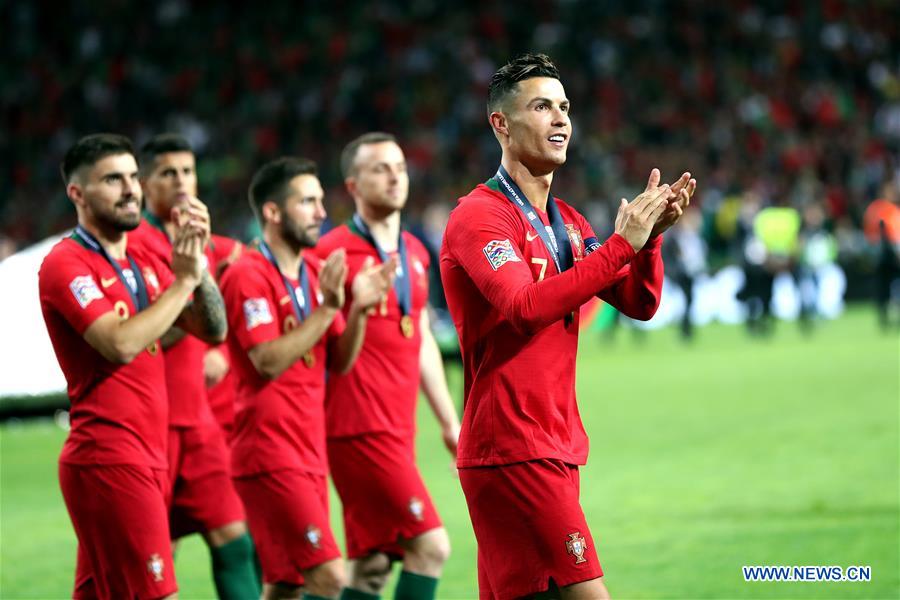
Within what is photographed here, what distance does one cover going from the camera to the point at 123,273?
200 inches

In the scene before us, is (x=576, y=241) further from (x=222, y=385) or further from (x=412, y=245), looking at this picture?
(x=222, y=385)

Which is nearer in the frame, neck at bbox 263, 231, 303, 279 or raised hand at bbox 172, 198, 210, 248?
raised hand at bbox 172, 198, 210, 248

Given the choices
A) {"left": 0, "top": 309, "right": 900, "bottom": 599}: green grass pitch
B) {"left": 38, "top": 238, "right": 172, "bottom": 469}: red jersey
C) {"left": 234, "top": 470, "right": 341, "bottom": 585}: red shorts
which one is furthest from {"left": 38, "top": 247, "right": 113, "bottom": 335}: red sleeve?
{"left": 0, "top": 309, "right": 900, "bottom": 599}: green grass pitch

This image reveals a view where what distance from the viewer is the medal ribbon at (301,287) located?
5.91 m

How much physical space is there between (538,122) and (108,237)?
5.86 ft

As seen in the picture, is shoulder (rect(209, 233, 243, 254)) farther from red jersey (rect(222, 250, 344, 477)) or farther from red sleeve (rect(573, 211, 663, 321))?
red sleeve (rect(573, 211, 663, 321))

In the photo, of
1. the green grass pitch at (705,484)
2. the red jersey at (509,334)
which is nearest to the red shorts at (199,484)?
the green grass pitch at (705,484)

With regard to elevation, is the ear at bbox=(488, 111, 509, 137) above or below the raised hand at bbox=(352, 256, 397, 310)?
above

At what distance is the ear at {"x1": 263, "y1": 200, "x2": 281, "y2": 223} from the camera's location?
6074 mm

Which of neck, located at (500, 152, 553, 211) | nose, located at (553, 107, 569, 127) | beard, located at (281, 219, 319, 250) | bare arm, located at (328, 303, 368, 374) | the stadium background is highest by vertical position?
the stadium background

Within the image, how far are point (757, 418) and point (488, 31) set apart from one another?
1895cm

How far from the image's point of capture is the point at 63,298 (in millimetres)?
4801

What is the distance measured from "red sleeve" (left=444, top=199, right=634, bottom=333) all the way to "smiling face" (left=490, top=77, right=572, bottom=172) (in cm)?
27

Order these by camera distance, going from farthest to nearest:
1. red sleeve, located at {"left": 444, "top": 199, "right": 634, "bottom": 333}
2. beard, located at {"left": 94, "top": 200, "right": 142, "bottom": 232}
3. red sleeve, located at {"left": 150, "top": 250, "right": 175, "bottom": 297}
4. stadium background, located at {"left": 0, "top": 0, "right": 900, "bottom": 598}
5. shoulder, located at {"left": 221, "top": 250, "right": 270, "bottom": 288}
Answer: stadium background, located at {"left": 0, "top": 0, "right": 900, "bottom": 598} < shoulder, located at {"left": 221, "top": 250, "right": 270, "bottom": 288} < red sleeve, located at {"left": 150, "top": 250, "right": 175, "bottom": 297} < beard, located at {"left": 94, "top": 200, "right": 142, "bottom": 232} < red sleeve, located at {"left": 444, "top": 199, "right": 634, "bottom": 333}
